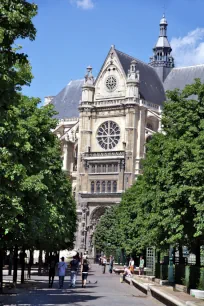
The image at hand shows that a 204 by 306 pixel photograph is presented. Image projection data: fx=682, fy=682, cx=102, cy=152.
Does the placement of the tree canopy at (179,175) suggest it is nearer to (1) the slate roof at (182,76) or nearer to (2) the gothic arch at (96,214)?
(2) the gothic arch at (96,214)

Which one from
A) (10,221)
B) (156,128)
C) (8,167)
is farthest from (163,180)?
(156,128)

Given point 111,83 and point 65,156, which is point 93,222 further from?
point 111,83

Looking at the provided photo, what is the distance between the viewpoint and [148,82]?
113m

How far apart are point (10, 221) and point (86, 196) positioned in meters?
83.5

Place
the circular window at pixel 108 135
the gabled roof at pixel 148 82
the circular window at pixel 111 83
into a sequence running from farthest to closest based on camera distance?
the gabled roof at pixel 148 82
the circular window at pixel 111 83
the circular window at pixel 108 135

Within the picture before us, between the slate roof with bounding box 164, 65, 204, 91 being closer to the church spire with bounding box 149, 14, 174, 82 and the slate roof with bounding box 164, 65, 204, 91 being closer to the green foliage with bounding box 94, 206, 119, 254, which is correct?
the church spire with bounding box 149, 14, 174, 82

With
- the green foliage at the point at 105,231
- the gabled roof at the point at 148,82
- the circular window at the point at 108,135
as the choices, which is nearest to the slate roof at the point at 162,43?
the gabled roof at the point at 148,82

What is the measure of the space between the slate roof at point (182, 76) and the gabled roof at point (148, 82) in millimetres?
1636

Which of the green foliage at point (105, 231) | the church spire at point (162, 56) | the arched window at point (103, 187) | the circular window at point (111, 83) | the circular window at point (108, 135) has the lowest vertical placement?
the green foliage at point (105, 231)

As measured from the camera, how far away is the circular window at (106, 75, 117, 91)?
356 ft

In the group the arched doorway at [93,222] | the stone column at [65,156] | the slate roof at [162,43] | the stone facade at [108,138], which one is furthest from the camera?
the slate roof at [162,43]

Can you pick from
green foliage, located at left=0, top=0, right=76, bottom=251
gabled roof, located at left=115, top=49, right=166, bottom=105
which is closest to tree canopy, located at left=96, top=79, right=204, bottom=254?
green foliage, located at left=0, top=0, right=76, bottom=251

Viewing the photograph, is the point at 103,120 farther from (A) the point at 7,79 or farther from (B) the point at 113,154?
(A) the point at 7,79

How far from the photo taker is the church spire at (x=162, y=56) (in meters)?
119
